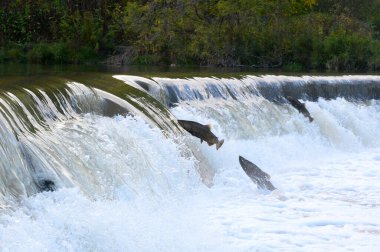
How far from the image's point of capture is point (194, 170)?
9125 mm

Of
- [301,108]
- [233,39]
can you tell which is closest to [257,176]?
[301,108]

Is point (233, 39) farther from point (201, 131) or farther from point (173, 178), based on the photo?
point (173, 178)

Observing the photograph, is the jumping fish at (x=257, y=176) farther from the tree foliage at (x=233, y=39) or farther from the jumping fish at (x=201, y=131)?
the tree foliage at (x=233, y=39)

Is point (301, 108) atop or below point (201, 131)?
atop

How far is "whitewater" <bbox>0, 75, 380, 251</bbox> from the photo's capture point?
6.19 meters

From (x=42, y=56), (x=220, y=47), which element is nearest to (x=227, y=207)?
(x=220, y=47)

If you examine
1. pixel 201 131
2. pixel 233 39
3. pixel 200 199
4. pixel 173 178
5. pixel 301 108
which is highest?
pixel 233 39

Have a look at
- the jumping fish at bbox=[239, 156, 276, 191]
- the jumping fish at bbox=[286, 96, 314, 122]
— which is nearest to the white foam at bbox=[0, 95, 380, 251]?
the jumping fish at bbox=[239, 156, 276, 191]

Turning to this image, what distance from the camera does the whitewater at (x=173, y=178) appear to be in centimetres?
619

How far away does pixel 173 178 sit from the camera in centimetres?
863

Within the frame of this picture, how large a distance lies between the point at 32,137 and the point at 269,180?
11.4 feet

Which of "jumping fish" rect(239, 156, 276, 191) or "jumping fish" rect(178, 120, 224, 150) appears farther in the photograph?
"jumping fish" rect(178, 120, 224, 150)

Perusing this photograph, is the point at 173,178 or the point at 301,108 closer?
the point at 173,178

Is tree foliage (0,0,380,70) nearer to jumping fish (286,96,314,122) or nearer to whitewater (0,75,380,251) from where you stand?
jumping fish (286,96,314,122)
